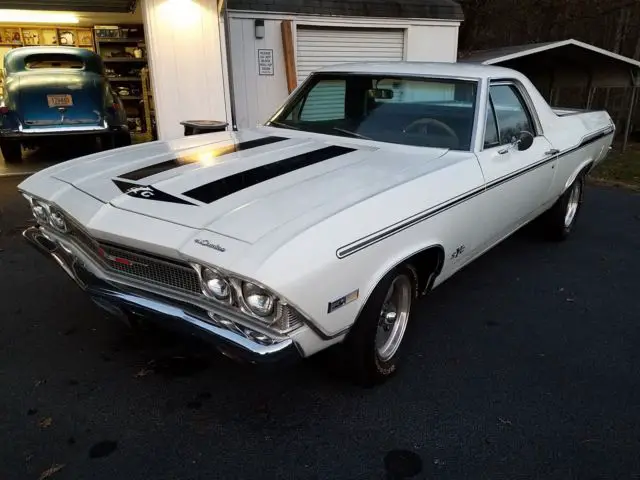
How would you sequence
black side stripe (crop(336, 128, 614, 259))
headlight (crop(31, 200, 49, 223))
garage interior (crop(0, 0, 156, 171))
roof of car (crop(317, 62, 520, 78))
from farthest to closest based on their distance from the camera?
1. garage interior (crop(0, 0, 156, 171))
2. roof of car (crop(317, 62, 520, 78))
3. headlight (crop(31, 200, 49, 223))
4. black side stripe (crop(336, 128, 614, 259))

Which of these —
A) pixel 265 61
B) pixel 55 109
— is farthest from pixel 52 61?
pixel 265 61

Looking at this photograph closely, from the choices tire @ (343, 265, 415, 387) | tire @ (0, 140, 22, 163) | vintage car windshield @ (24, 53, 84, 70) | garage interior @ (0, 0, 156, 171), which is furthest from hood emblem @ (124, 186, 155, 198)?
garage interior @ (0, 0, 156, 171)

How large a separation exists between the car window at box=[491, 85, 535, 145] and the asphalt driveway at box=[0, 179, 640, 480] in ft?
4.03

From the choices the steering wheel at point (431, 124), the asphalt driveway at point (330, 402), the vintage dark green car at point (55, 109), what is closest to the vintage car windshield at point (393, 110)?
the steering wheel at point (431, 124)

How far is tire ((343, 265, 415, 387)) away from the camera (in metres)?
2.44

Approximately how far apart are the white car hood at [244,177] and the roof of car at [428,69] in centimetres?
68

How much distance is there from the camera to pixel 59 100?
27.0ft

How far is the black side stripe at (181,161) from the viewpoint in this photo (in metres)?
2.84

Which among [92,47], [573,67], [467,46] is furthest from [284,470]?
[467,46]

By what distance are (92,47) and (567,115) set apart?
37.9ft

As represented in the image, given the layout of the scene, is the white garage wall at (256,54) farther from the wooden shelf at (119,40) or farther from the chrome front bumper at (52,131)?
the wooden shelf at (119,40)

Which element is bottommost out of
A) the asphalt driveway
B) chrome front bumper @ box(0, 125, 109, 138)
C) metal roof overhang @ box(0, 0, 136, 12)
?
the asphalt driveway

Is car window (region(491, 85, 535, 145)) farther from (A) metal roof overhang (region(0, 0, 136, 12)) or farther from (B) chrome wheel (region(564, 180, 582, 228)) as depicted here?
(A) metal roof overhang (region(0, 0, 136, 12))

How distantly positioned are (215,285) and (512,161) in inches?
92.5
